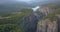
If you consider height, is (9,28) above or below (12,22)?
below

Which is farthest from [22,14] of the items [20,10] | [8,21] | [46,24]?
[46,24]

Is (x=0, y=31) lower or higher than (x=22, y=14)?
lower

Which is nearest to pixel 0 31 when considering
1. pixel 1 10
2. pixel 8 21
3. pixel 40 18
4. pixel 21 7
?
pixel 8 21

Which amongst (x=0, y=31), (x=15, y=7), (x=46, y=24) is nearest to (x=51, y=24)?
Answer: (x=46, y=24)

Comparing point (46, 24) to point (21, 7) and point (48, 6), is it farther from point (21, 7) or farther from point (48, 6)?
point (21, 7)

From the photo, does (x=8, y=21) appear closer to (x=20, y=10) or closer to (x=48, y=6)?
(x=20, y=10)

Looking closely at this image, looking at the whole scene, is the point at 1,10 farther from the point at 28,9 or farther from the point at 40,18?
the point at 40,18

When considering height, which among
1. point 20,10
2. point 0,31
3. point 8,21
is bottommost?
point 0,31

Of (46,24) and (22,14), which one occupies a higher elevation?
(22,14)
